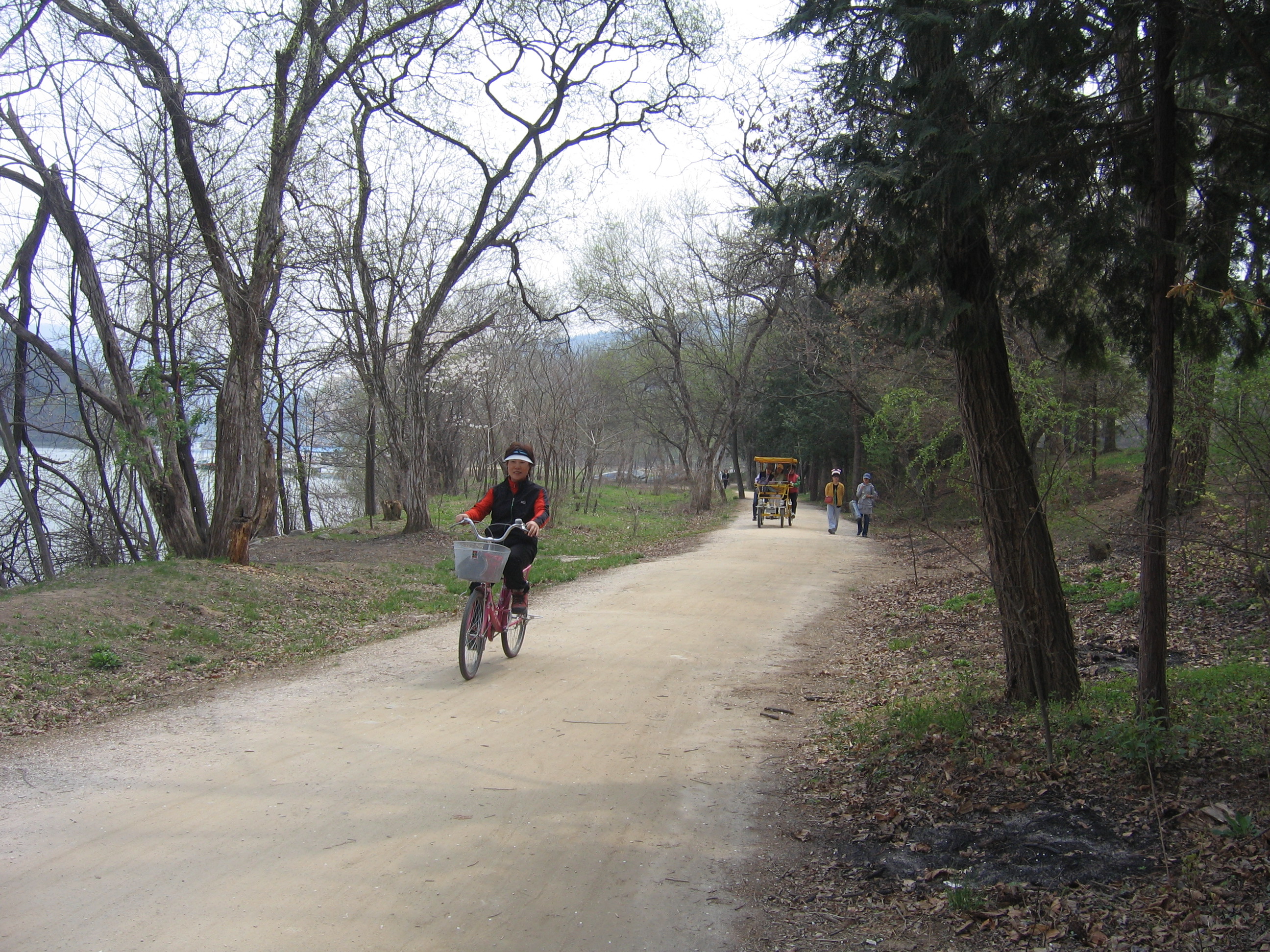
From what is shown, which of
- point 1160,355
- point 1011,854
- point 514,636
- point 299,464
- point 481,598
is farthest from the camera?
point 299,464

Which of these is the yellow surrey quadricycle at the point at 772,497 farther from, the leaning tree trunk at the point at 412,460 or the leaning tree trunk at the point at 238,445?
the leaning tree trunk at the point at 238,445

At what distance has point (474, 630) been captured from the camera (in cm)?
793

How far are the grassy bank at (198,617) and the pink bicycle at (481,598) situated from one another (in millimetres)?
2467

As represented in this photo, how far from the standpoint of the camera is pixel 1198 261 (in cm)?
537

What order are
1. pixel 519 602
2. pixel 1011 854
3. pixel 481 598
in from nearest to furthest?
pixel 1011 854 < pixel 481 598 < pixel 519 602

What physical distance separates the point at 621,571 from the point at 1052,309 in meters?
10.7

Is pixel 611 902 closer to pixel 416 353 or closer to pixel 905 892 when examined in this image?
pixel 905 892

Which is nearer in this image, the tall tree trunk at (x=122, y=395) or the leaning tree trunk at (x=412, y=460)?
the tall tree trunk at (x=122, y=395)

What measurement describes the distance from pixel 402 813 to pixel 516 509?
389 cm

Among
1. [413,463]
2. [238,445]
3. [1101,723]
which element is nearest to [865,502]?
[413,463]

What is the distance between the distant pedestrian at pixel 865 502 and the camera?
2486 cm

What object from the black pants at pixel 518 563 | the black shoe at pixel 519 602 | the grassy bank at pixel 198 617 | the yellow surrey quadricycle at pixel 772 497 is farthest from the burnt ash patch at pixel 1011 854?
the yellow surrey quadricycle at pixel 772 497

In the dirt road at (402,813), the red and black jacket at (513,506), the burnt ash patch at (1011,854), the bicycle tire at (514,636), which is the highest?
the red and black jacket at (513,506)

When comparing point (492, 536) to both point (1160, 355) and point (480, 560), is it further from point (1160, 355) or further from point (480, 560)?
point (1160, 355)
